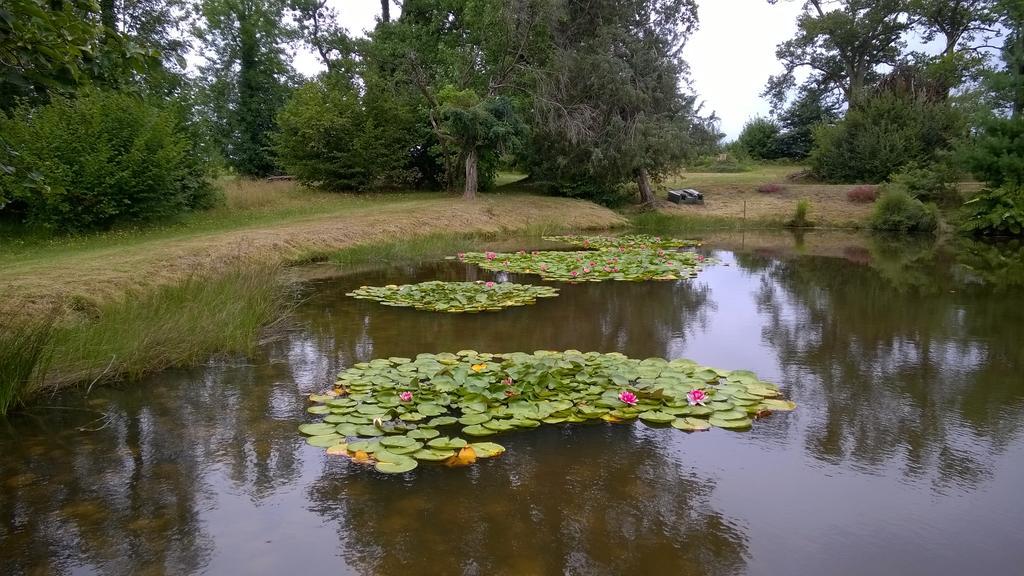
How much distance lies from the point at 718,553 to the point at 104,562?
2847mm

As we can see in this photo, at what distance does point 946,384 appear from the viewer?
17.9ft

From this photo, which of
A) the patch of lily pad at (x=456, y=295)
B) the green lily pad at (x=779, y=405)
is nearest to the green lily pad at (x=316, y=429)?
the green lily pad at (x=779, y=405)

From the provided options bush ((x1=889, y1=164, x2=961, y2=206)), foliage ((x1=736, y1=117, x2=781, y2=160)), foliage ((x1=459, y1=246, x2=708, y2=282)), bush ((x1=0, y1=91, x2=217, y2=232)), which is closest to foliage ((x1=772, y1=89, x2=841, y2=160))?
foliage ((x1=736, y1=117, x2=781, y2=160))

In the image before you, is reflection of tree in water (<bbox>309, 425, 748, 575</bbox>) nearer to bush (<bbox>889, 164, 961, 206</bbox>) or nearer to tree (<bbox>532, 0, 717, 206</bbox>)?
tree (<bbox>532, 0, 717, 206</bbox>)

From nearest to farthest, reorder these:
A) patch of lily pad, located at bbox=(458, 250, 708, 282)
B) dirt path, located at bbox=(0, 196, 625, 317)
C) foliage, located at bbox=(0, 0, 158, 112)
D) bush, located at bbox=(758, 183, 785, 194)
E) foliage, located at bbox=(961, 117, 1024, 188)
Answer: foliage, located at bbox=(0, 0, 158, 112)
dirt path, located at bbox=(0, 196, 625, 317)
patch of lily pad, located at bbox=(458, 250, 708, 282)
foliage, located at bbox=(961, 117, 1024, 188)
bush, located at bbox=(758, 183, 785, 194)

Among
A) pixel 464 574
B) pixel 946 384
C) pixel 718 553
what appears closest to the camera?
pixel 464 574

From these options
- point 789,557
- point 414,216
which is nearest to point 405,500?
point 789,557

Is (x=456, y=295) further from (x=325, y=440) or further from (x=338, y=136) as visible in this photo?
(x=338, y=136)

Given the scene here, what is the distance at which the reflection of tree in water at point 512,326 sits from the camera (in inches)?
260

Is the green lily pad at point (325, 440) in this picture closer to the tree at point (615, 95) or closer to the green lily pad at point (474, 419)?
the green lily pad at point (474, 419)

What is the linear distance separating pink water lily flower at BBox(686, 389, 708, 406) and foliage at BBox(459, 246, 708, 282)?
19.4 feet

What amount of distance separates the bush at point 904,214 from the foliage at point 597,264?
948 centimetres

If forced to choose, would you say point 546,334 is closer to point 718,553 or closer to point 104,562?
point 718,553

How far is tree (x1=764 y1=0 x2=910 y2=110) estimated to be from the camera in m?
31.0
